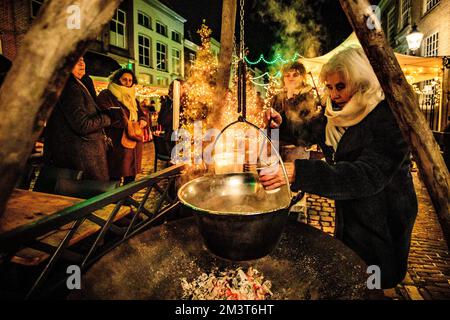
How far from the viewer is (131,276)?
171 cm

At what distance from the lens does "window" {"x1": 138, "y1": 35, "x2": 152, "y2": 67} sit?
27641 mm

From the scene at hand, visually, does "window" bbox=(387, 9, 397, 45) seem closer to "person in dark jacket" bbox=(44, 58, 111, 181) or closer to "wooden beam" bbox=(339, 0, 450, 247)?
"wooden beam" bbox=(339, 0, 450, 247)

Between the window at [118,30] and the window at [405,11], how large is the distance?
21706mm

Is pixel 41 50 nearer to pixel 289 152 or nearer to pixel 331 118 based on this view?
pixel 331 118

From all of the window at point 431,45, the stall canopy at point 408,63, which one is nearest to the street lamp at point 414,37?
the stall canopy at point 408,63

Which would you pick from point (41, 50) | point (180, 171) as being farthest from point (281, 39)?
point (41, 50)

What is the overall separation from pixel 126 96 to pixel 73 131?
155 cm

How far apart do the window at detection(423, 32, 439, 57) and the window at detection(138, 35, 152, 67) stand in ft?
76.2

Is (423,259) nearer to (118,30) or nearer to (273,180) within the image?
(273,180)

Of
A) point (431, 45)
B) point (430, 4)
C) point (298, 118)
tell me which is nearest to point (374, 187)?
point (298, 118)

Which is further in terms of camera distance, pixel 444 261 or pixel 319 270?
pixel 444 261

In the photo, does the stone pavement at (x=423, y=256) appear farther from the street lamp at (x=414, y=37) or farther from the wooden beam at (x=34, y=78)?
the street lamp at (x=414, y=37)

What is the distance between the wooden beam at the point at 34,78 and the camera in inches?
39.1
